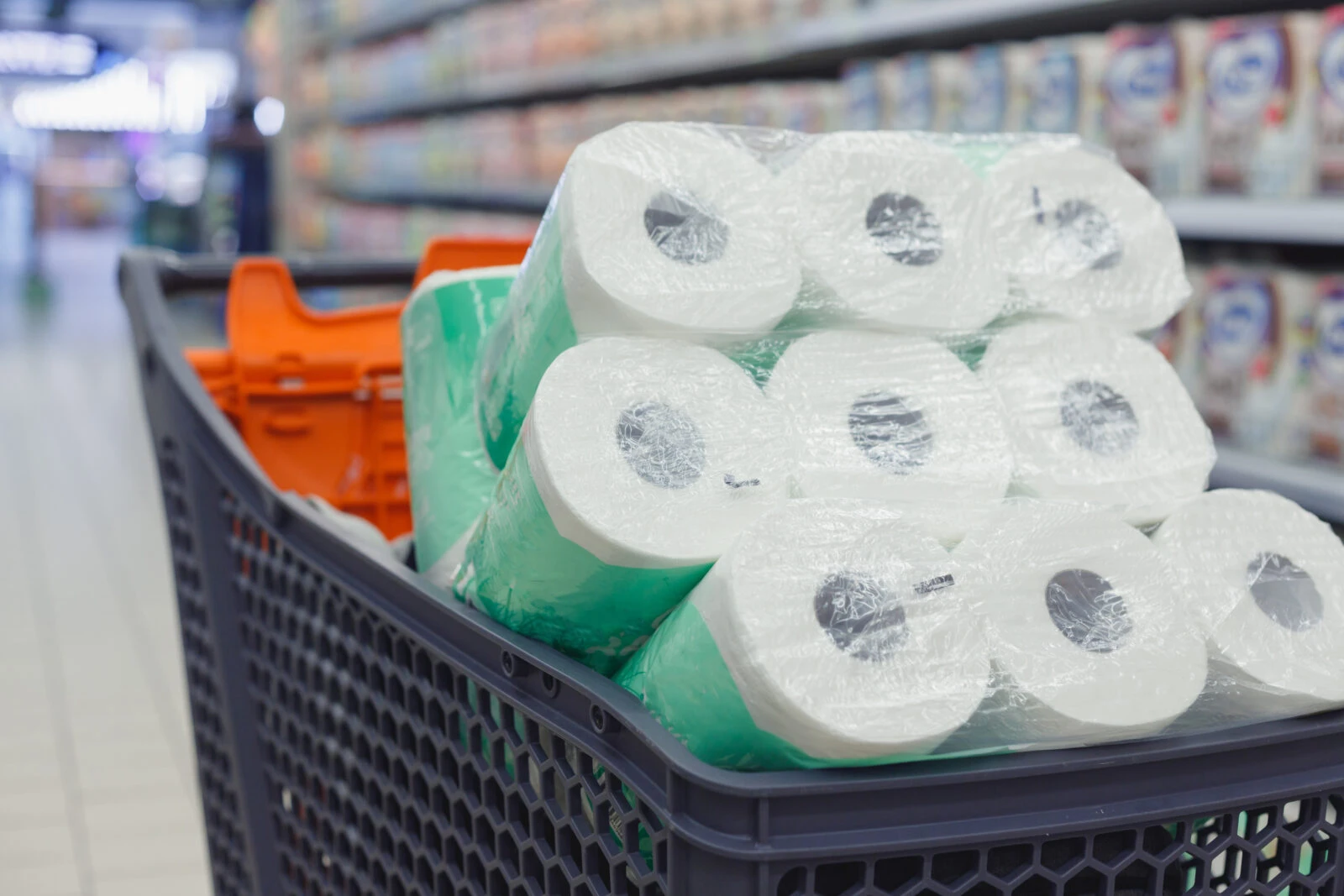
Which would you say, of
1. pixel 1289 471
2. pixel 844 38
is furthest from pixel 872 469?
pixel 844 38

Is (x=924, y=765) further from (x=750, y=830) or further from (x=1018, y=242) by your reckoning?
(x=1018, y=242)

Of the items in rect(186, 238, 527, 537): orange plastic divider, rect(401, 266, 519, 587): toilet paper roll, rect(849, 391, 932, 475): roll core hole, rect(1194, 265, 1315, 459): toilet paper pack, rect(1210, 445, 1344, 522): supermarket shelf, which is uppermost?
rect(849, 391, 932, 475): roll core hole

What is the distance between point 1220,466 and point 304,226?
639 centimetres

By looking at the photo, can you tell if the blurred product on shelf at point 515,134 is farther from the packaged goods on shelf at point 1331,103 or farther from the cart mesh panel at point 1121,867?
the cart mesh panel at point 1121,867

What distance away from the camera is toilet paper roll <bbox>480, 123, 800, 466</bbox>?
2.25ft

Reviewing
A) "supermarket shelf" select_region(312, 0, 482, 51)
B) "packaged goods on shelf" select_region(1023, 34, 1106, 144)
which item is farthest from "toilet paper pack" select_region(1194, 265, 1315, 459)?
"supermarket shelf" select_region(312, 0, 482, 51)

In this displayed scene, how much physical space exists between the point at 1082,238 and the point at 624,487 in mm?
394

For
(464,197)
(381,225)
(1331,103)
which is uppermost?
(1331,103)

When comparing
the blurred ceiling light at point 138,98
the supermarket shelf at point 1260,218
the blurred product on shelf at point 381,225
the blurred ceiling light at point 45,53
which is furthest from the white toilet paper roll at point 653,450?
the blurred ceiling light at point 45,53

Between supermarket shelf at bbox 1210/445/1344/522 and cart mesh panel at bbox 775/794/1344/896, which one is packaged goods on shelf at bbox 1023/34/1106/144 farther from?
cart mesh panel at bbox 775/794/1344/896

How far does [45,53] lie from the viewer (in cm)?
1998

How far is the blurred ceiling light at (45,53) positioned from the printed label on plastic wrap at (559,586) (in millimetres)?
21087

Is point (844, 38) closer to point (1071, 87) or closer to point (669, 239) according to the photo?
point (1071, 87)

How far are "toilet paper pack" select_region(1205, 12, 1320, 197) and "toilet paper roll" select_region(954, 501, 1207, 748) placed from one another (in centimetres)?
129
